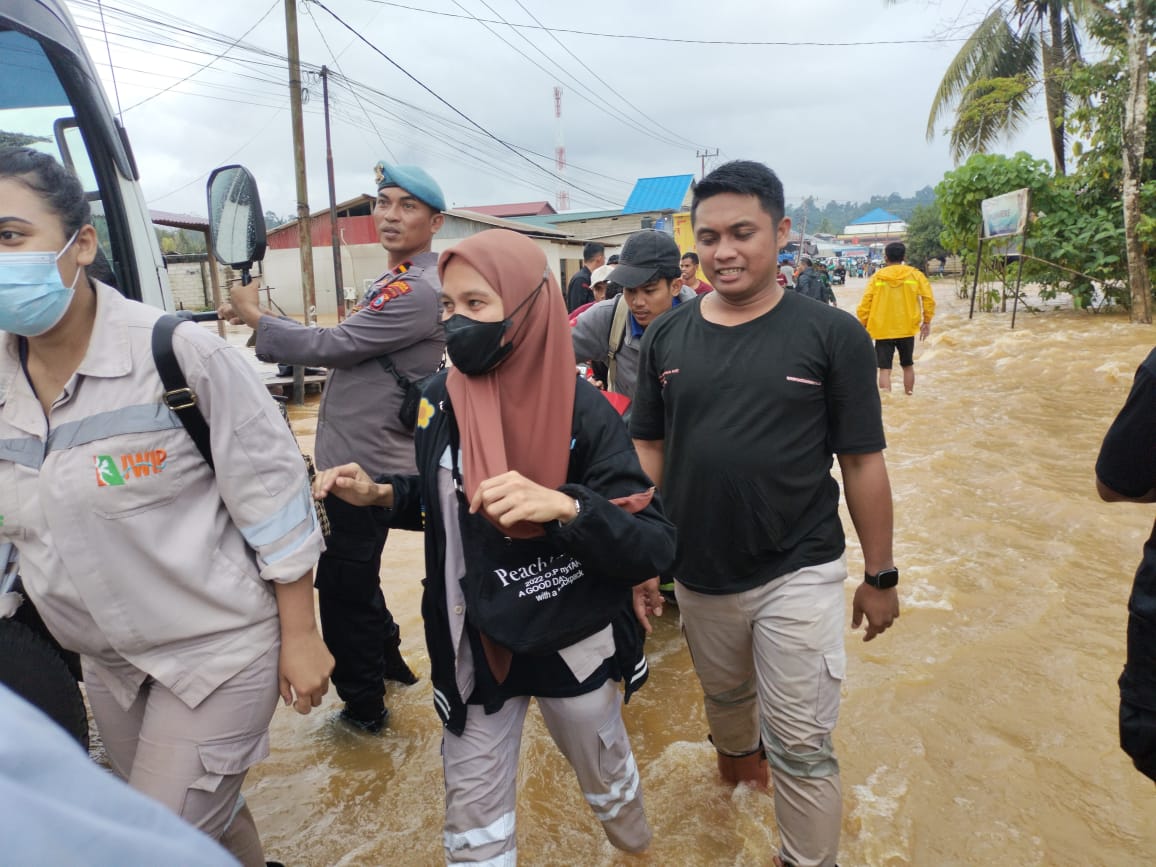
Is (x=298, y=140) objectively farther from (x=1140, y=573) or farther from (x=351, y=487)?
(x=1140, y=573)

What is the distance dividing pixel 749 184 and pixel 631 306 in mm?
1398

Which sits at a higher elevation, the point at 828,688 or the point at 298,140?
the point at 298,140

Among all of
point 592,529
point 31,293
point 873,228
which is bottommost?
point 592,529

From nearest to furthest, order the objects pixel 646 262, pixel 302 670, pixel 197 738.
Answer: pixel 197 738 → pixel 302 670 → pixel 646 262

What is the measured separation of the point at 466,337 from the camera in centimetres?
187

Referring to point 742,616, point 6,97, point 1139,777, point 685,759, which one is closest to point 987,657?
point 1139,777

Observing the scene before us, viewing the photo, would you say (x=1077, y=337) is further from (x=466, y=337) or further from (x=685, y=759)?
(x=466, y=337)

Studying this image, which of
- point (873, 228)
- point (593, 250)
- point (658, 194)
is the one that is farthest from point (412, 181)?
point (873, 228)

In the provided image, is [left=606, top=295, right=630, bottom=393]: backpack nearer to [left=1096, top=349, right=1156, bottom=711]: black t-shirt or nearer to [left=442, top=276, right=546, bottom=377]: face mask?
[left=442, top=276, right=546, bottom=377]: face mask

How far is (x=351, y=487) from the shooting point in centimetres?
220

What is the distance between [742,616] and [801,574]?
24 cm

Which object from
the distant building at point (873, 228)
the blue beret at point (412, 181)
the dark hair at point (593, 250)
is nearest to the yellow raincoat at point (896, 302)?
the dark hair at point (593, 250)

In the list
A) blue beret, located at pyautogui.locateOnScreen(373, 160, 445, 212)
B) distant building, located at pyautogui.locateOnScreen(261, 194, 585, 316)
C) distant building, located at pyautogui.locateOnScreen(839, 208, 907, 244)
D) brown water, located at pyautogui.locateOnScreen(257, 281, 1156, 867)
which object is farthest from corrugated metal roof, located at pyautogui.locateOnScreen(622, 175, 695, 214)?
distant building, located at pyautogui.locateOnScreen(839, 208, 907, 244)

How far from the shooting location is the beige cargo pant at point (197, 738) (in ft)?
5.62
